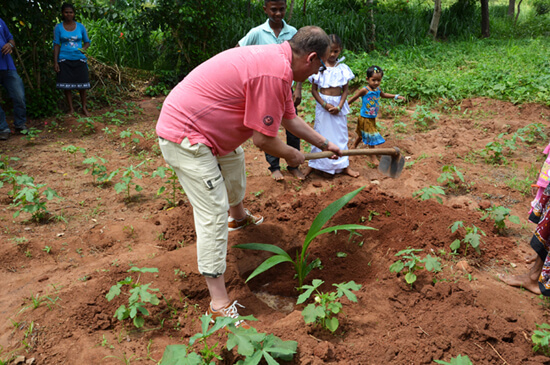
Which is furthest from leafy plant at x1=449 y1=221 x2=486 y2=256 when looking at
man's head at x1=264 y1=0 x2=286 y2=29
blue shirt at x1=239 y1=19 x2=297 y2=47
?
man's head at x1=264 y1=0 x2=286 y2=29

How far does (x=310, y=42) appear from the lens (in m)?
2.39

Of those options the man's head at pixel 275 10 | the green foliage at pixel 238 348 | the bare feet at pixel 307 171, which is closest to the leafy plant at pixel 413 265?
the green foliage at pixel 238 348

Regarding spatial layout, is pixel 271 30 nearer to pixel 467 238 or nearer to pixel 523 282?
pixel 467 238

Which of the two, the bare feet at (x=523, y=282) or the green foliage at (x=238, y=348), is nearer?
the green foliage at (x=238, y=348)

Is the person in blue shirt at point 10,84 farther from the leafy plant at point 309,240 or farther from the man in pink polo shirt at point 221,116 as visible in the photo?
the leafy plant at point 309,240

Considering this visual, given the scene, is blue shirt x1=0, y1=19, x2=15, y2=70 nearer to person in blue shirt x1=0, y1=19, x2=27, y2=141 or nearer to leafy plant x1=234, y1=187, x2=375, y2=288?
person in blue shirt x1=0, y1=19, x2=27, y2=141

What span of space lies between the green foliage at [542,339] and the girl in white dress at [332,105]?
262 centimetres

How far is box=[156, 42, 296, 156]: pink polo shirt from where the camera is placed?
2.35m

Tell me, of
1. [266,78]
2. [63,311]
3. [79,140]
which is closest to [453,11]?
[79,140]

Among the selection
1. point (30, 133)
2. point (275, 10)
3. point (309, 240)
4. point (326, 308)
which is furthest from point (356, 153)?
point (30, 133)

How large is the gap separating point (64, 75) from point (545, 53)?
9622 mm

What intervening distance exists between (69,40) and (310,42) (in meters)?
5.03

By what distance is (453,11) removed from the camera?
1289 cm

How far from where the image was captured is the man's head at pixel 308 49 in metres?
2.39
